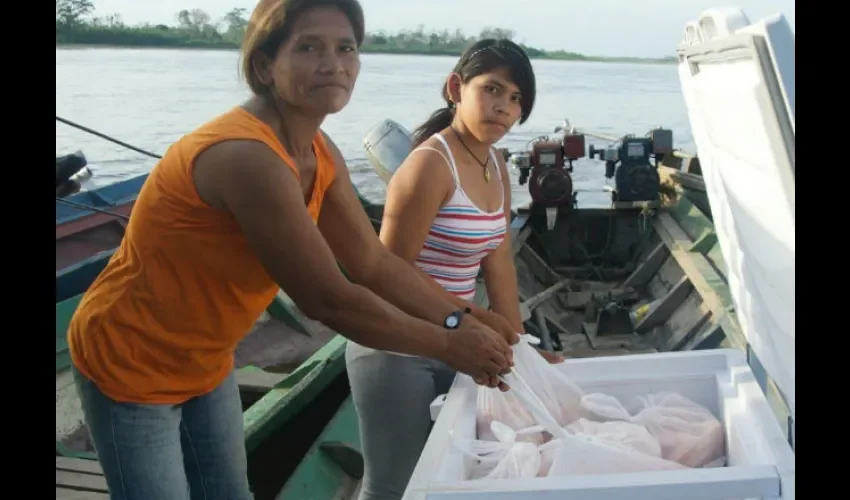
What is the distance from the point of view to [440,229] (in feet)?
6.39

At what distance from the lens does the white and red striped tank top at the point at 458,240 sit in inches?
76.4

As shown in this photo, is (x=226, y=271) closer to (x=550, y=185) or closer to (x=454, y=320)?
(x=454, y=320)

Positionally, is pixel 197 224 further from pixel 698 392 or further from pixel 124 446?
pixel 698 392

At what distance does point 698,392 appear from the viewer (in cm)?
192

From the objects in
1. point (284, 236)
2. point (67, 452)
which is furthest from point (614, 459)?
point (67, 452)

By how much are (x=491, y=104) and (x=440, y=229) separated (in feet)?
1.11

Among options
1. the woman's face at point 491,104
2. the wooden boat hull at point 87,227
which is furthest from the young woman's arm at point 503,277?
the wooden boat hull at point 87,227

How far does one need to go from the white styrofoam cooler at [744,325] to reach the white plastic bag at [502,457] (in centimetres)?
3

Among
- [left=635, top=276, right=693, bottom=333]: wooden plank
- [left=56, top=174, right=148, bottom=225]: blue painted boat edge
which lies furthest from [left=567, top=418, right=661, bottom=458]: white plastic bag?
[left=56, top=174, right=148, bottom=225]: blue painted boat edge

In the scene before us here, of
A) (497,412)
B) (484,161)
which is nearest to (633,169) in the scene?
(484,161)

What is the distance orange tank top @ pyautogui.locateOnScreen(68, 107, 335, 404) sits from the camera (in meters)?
1.39
